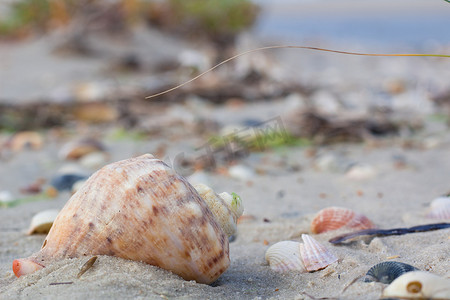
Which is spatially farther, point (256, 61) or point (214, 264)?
point (256, 61)

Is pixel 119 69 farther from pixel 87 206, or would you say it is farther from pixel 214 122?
pixel 87 206

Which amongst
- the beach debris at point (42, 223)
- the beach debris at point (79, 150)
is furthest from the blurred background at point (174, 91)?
the beach debris at point (42, 223)

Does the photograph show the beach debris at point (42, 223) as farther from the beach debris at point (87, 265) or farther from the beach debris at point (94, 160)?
the beach debris at point (94, 160)

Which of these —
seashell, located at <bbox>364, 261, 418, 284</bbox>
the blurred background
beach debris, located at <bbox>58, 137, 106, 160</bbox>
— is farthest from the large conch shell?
beach debris, located at <bbox>58, 137, 106, 160</bbox>

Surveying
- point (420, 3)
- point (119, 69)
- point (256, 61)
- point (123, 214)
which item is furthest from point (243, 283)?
point (420, 3)

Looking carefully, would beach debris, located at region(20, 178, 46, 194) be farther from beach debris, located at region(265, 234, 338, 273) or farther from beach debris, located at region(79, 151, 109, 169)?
beach debris, located at region(265, 234, 338, 273)

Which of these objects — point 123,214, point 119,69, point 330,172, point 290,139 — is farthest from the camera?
point 119,69
